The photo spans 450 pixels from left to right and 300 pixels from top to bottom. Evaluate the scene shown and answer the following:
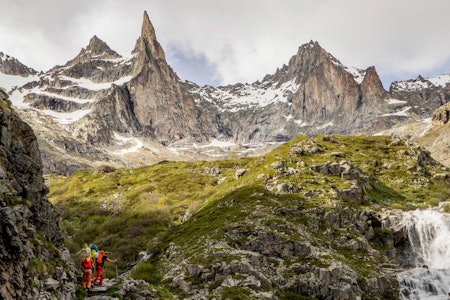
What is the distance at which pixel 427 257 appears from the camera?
221 feet

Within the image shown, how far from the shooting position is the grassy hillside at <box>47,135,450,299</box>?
1987 inches

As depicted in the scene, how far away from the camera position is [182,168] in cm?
16712

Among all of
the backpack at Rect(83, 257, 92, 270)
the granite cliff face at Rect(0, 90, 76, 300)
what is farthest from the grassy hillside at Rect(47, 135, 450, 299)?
the granite cliff face at Rect(0, 90, 76, 300)

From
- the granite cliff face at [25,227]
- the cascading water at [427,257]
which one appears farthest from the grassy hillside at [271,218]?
the granite cliff face at [25,227]

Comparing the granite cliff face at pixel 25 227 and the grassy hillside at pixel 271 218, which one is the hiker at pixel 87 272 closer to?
the granite cliff face at pixel 25 227

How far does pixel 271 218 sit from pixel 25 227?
41947 millimetres

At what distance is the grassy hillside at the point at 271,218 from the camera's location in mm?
50469

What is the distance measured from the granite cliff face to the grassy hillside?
20687 mm

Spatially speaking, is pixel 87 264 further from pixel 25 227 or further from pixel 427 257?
pixel 427 257

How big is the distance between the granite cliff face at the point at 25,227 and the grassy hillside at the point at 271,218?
67.9 feet

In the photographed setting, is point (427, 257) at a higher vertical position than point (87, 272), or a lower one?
lower

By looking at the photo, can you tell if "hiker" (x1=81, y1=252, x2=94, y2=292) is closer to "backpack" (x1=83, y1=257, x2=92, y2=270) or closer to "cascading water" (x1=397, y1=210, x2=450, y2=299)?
"backpack" (x1=83, y1=257, x2=92, y2=270)

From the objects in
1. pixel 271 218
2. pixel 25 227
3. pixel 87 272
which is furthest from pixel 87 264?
pixel 271 218

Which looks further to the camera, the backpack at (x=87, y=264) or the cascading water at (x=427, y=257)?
the cascading water at (x=427, y=257)
